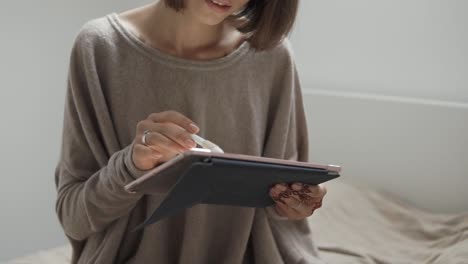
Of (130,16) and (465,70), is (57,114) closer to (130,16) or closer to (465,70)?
(130,16)

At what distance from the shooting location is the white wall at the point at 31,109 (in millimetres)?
1615

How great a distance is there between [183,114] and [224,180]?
0.24 metres

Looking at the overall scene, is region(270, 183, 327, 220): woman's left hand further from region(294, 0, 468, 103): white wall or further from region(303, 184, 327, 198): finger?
region(294, 0, 468, 103): white wall

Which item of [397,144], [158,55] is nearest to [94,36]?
[158,55]

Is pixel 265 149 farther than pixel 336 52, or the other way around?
pixel 336 52

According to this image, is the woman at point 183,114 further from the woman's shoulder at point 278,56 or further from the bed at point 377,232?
the bed at point 377,232

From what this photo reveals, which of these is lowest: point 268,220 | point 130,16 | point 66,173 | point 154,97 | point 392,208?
point 392,208

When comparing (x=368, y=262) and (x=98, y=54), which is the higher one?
(x=98, y=54)

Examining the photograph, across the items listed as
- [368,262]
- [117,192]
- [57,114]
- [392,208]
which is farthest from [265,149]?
[57,114]

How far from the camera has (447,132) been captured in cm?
150

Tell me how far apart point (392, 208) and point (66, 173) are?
91 centimetres

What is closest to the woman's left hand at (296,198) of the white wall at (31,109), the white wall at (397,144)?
the white wall at (397,144)

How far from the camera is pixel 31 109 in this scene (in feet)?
5.54

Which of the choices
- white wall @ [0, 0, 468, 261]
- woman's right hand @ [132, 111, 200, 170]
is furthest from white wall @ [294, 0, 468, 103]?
woman's right hand @ [132, 111, 200, 170]
